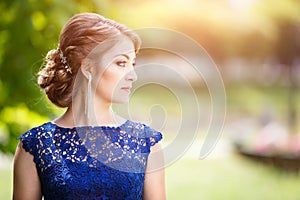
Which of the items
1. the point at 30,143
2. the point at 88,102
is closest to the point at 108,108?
the point at 88,102

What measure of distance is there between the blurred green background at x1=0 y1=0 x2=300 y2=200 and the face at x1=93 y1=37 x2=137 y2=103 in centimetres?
31

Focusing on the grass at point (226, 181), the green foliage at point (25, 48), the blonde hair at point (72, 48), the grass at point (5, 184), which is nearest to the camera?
the blonde hair at point (72, 48)

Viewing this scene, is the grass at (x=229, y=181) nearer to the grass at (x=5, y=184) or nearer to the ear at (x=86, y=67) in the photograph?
the grass at (x=5, y=184)

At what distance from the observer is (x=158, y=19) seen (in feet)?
22.4

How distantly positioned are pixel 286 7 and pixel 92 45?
5279mm

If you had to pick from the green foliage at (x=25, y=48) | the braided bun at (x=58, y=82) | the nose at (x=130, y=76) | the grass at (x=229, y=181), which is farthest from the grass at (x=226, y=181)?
the nose at (x=130, y=76)

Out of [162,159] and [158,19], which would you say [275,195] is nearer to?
[162,159]

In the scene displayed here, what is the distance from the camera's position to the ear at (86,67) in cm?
104

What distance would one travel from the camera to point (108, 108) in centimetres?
106

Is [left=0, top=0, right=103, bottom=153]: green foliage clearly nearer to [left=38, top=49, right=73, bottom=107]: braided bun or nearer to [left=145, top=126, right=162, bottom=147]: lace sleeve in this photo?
[left=38, top=49, right=73, bottom=107]: braided bun

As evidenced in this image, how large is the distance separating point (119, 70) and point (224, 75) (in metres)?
6.47

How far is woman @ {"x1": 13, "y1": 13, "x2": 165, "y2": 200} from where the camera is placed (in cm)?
102

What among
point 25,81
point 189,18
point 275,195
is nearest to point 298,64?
point 189,18

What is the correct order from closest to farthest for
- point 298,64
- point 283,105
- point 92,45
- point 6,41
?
point 92,45 → point 6,41 → point 298,64 → point 283,105
